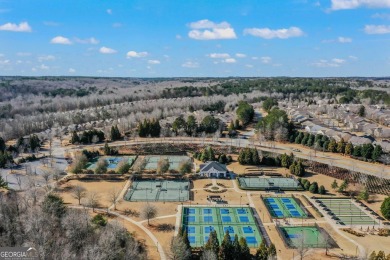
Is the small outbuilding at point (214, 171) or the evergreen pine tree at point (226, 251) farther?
the small outbuilding at point (214, 171)

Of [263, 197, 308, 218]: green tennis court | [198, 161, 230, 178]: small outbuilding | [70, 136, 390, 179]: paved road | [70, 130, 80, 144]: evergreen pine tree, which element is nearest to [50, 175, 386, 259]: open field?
[263, 197, 308, 218]: green tennis court

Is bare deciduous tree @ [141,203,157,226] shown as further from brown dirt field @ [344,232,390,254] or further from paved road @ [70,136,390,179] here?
paved road @ [70,136,390,179]

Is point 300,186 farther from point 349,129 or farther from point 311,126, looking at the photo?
point 349,129

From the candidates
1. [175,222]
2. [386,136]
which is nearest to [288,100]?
[386,136]

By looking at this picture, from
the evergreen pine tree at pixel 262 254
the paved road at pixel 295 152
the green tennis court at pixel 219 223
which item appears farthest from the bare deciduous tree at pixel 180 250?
the paved road at pixel 295 152

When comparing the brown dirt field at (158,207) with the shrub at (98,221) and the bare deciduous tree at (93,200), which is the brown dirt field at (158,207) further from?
the shrub at (98,221)

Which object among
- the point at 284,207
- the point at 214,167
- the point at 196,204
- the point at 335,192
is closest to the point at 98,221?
the point at 196,204
